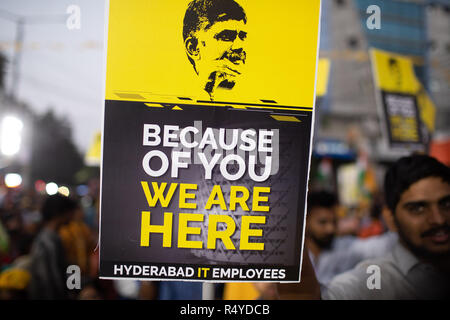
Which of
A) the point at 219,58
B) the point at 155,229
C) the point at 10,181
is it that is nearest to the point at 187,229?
the point at 155,229

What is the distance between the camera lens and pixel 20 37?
169 cm

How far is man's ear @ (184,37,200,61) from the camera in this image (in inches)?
55.7

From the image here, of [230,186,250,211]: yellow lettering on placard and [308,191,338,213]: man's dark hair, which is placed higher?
[230,186,250,211]: yellow lettering on placard

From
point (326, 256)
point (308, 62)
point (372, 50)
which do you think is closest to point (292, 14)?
point (308, 62)

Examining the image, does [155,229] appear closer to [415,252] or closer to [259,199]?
[259,199]

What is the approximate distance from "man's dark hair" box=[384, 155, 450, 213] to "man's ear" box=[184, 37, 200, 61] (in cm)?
94

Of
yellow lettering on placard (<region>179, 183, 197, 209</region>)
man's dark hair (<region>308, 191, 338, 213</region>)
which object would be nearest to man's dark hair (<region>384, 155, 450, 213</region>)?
yellow lettering on placard (<region>179, 183, 197, 209</region>)

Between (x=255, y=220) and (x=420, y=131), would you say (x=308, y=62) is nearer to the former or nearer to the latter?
(x=255, y=220)

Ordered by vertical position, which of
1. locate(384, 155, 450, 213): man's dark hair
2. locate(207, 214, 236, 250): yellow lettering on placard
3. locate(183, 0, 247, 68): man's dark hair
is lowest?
locate(207, 214, 236, 250): yellow lettering on placard

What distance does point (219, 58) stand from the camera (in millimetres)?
1437

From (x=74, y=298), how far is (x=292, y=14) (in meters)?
1.14

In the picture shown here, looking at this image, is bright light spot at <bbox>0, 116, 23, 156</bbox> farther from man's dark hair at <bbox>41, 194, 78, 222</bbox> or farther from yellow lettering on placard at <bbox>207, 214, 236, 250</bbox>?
man's dark hair at <bbox>41, 194, 78, 222</bbox>

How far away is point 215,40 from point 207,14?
8 centimetres

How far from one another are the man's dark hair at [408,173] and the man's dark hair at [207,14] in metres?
0.88
